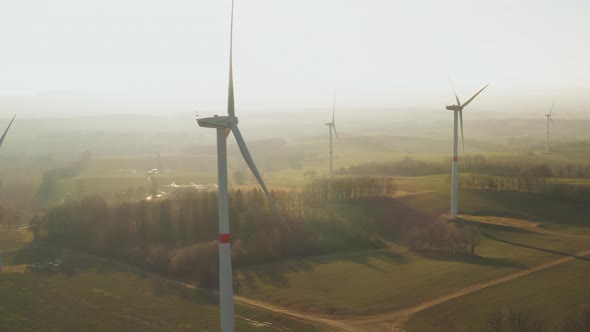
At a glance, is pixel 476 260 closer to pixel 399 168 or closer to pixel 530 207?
pixel 530 207

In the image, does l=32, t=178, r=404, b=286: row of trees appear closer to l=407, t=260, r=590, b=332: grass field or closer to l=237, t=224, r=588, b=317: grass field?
l=237, t=224, r=588, b=317: grass field

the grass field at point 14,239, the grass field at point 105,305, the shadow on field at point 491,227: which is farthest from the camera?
the grass field at point 14,239

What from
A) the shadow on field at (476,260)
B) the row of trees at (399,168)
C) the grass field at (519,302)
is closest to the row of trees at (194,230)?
the shadow on field at (476,260)

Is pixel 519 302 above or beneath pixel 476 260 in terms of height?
beneath

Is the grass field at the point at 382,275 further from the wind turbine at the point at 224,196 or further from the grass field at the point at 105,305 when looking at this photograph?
the wind turbine at the point at 224,196

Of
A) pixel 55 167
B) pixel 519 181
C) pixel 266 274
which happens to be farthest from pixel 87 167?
pixel 519 181

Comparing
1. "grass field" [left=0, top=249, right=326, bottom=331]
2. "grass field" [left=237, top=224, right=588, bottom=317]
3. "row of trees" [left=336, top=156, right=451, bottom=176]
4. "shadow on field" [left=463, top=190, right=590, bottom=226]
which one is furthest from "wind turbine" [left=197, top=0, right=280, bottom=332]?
"row of trees" [left=336, top=156, right=451, bottom=176]

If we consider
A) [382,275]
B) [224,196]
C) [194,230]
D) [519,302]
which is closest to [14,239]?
[194,230]
